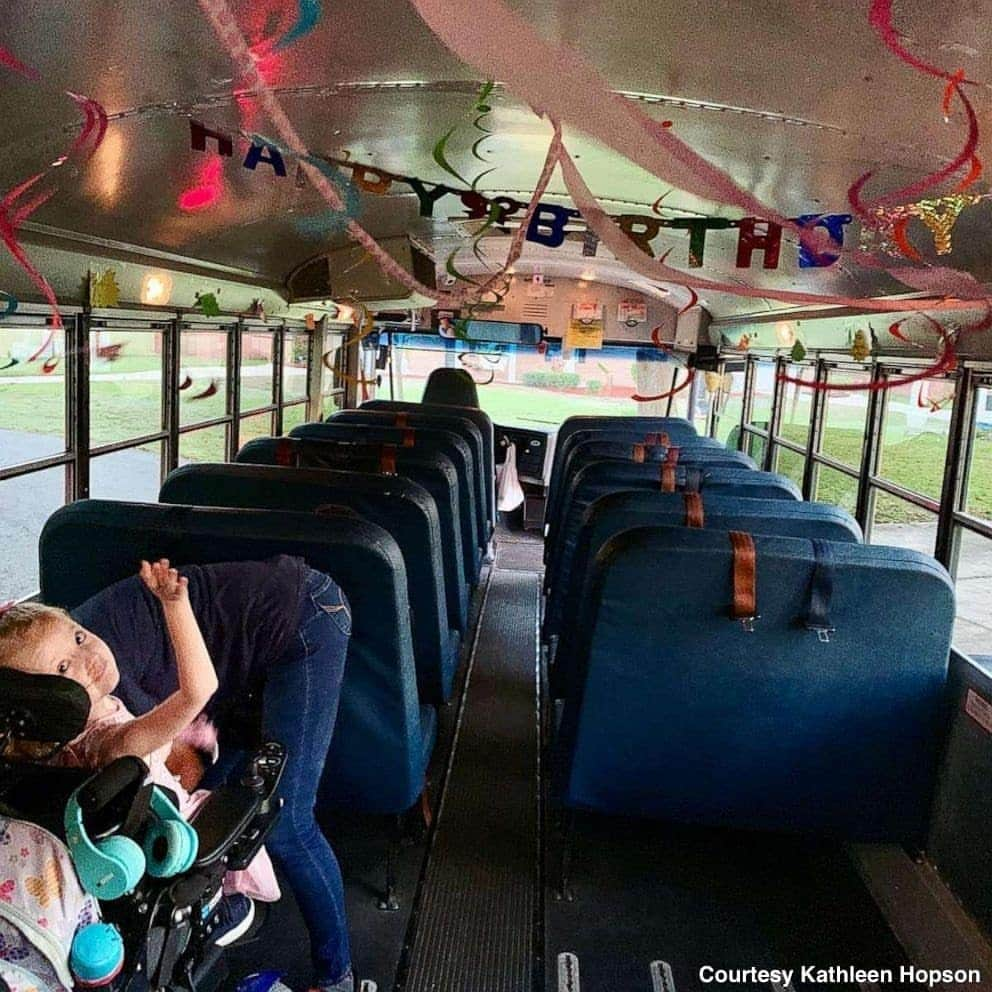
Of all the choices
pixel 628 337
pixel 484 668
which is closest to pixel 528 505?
pixel 628 337

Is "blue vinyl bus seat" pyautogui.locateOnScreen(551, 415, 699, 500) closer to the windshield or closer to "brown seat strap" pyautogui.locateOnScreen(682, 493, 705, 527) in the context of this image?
the windshield

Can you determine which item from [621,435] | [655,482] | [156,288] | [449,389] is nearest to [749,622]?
[655,482]

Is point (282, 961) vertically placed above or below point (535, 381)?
below

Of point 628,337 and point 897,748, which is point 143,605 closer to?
point 897,748

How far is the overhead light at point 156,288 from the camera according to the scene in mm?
4355

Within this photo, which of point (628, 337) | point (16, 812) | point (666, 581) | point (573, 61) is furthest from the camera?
point (628, 337)

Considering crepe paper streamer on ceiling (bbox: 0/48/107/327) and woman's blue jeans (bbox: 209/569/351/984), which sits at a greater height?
crepe paper streamer on ceiling (bbox: 0/48/107/327)

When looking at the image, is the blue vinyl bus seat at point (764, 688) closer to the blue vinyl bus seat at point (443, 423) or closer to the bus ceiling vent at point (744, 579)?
the bus ceiling vent at point (744, 579)

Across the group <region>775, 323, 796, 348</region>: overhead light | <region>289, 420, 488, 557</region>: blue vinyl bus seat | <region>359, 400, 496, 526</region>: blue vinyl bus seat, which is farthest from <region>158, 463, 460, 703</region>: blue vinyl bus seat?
<region>775, 323, 796, 348</region>: overhead light

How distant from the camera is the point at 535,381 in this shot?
32.2 feet

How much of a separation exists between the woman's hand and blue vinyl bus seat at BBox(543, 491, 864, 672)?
1.48m

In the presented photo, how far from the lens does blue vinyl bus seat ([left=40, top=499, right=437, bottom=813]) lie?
2305mm

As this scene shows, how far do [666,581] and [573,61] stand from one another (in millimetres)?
1511

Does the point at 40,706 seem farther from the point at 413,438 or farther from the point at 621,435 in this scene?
the point at 621,435
